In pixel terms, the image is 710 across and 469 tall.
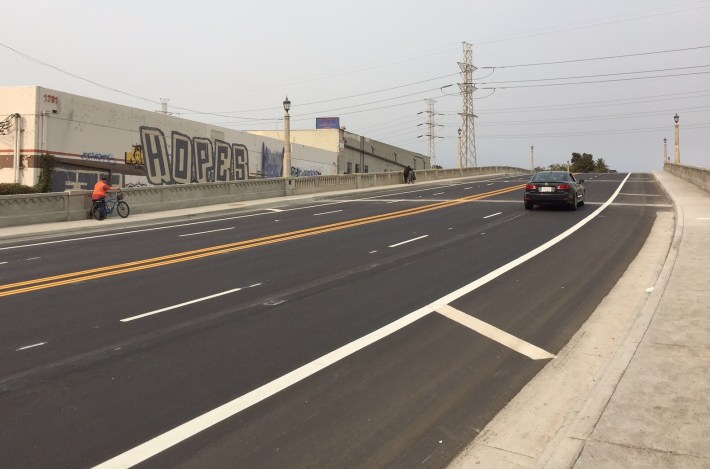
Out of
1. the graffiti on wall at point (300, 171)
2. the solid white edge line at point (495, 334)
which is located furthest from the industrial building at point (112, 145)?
the solid white edge line at point (495, 334)

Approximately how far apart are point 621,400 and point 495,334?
2.23 metres

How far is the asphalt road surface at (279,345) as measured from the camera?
415 cm

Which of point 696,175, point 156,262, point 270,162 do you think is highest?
point 270,162

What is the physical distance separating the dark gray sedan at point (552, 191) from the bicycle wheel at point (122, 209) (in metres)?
16.0

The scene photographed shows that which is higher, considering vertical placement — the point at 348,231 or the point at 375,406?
the point at 348,231

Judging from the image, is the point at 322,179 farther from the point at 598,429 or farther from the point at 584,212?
the point at 598,429

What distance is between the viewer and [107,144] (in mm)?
30078

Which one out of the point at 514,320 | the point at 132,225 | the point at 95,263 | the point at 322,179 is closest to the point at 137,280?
the point at 95,263

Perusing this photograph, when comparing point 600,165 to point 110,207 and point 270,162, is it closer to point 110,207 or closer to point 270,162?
point 270,162

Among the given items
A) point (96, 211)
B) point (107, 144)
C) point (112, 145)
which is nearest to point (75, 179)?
point (107, 144)

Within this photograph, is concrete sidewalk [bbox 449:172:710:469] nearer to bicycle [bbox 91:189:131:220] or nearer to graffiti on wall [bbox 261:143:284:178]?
bicycle [bbox 91:189:131:220]

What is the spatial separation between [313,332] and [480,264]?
5.42 metres

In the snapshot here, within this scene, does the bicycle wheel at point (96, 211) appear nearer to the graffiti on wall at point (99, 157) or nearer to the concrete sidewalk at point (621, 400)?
the graffiti on wall at point (99, 157)

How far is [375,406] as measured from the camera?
186 inches
